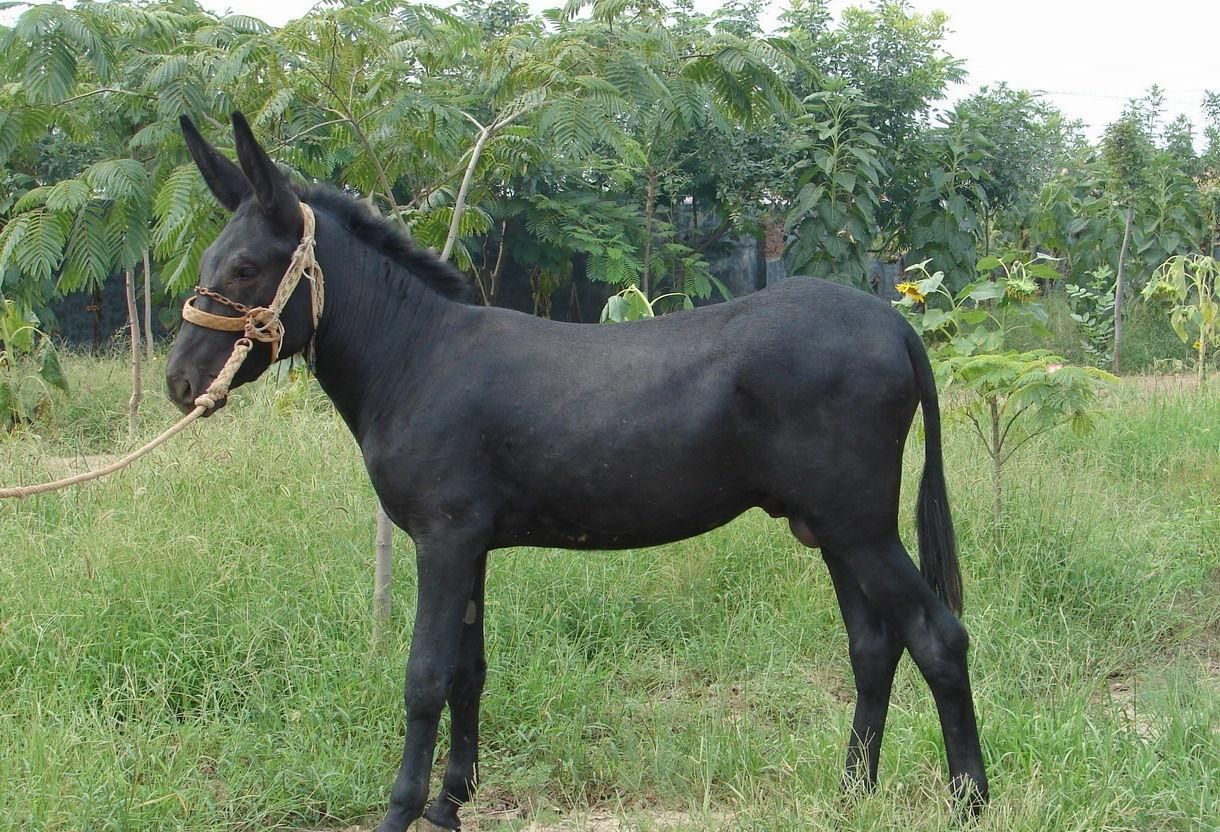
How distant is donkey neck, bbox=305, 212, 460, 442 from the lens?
337 centimetres

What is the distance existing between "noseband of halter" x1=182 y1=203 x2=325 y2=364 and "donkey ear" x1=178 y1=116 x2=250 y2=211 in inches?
7.9

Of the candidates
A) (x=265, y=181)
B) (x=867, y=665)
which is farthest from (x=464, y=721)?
(x=265, y=181)

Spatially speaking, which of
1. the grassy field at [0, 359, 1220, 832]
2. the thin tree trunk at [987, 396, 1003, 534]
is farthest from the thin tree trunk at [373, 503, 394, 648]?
the thin tree trunk at [987, 396, 1003, 534]

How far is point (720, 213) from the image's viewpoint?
570 inches

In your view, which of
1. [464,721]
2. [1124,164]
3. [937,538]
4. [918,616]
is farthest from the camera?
[1124,164]

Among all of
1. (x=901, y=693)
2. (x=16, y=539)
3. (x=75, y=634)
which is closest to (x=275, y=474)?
(x=16, y=539)

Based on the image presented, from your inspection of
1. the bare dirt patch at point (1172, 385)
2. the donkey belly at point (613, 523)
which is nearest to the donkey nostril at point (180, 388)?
the donkey belly at point (613, 523)

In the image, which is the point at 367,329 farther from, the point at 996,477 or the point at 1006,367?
the point at 996,477

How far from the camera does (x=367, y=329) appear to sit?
11.2 feet

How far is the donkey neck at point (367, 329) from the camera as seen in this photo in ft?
11.1

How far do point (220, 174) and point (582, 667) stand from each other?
2.34m

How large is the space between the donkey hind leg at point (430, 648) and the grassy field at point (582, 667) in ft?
1.35

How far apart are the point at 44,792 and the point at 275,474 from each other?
9.60 ft

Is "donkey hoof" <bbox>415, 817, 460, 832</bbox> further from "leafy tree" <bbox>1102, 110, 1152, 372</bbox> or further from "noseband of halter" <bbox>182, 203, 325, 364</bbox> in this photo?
"leafy tree" <bbox>1102, 110, 1152, 372</bbox>
